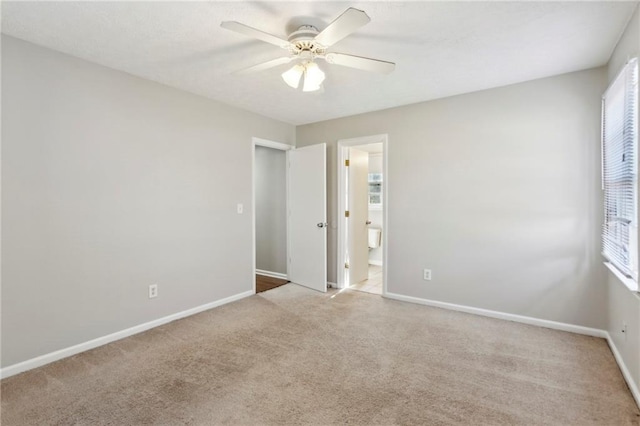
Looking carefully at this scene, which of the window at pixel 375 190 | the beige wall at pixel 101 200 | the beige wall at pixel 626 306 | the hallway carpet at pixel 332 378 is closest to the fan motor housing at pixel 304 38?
the beige wall at pixel 101 200

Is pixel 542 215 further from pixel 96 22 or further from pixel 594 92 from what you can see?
pixel 96 22

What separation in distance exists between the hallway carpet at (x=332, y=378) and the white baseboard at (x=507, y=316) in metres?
0.11

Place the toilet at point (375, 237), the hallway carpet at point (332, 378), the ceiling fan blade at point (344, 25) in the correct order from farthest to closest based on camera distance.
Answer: the toilet at point (375, 237) < the hallway carpet at point (332, 378) < the ceiling fan blade at point (344, 25)

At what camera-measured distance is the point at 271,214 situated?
17.1 ft

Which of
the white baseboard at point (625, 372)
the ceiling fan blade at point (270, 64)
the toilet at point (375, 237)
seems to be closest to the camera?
the white baseboard at point (625, 372)

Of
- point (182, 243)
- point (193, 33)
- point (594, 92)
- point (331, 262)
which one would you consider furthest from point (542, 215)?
point (182, 243)

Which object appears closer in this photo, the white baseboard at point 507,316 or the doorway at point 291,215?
the white baseboard at point 507,316

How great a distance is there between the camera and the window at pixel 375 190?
5980 mm

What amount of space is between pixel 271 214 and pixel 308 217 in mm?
955

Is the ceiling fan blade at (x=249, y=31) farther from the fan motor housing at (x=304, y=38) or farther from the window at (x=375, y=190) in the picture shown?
the window at (x=375, y=190)

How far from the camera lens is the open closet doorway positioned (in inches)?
199

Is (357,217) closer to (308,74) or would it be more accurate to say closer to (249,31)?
(308,74)

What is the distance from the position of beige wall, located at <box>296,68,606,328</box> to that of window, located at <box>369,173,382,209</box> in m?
1.93

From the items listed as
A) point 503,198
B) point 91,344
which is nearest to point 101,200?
point 91,344
